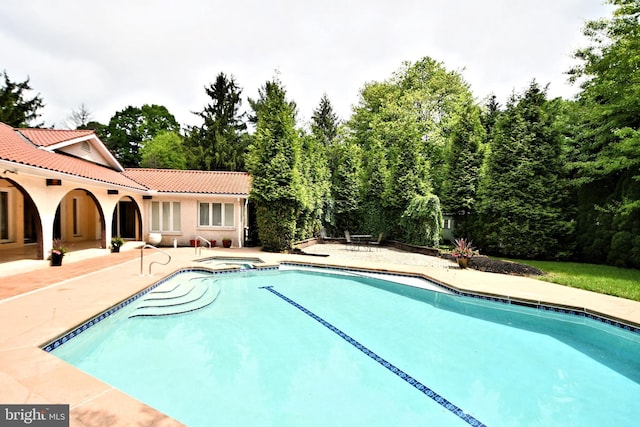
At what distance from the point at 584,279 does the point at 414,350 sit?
8.45 meters

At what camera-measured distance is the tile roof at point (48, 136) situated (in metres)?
13.3

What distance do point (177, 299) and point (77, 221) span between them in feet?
44.5

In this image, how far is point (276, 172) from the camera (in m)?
16.1

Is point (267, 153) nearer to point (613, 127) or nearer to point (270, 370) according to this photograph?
point (270, 370)

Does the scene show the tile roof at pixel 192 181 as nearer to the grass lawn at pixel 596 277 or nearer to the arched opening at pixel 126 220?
the arched opening at pixel 126 220

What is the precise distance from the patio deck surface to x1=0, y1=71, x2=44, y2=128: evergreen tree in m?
24.1

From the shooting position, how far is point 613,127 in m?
13.6

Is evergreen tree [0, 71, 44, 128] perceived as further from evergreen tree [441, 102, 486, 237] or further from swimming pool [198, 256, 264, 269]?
evergreen tree [441, 102, 486, 237]

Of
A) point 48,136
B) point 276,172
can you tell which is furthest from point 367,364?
point 48,136

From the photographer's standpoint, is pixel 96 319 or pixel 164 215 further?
pixel 164 215

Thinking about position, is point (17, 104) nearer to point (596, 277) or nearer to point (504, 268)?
point (504, 268)

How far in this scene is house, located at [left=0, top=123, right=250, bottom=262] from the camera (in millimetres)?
10367

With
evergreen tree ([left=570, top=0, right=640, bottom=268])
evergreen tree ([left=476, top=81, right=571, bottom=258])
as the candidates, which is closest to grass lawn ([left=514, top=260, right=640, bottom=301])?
evergreen tree ([left=570, top=0, right=640, bottom=268])

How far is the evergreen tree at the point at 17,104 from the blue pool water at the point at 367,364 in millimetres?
31653
